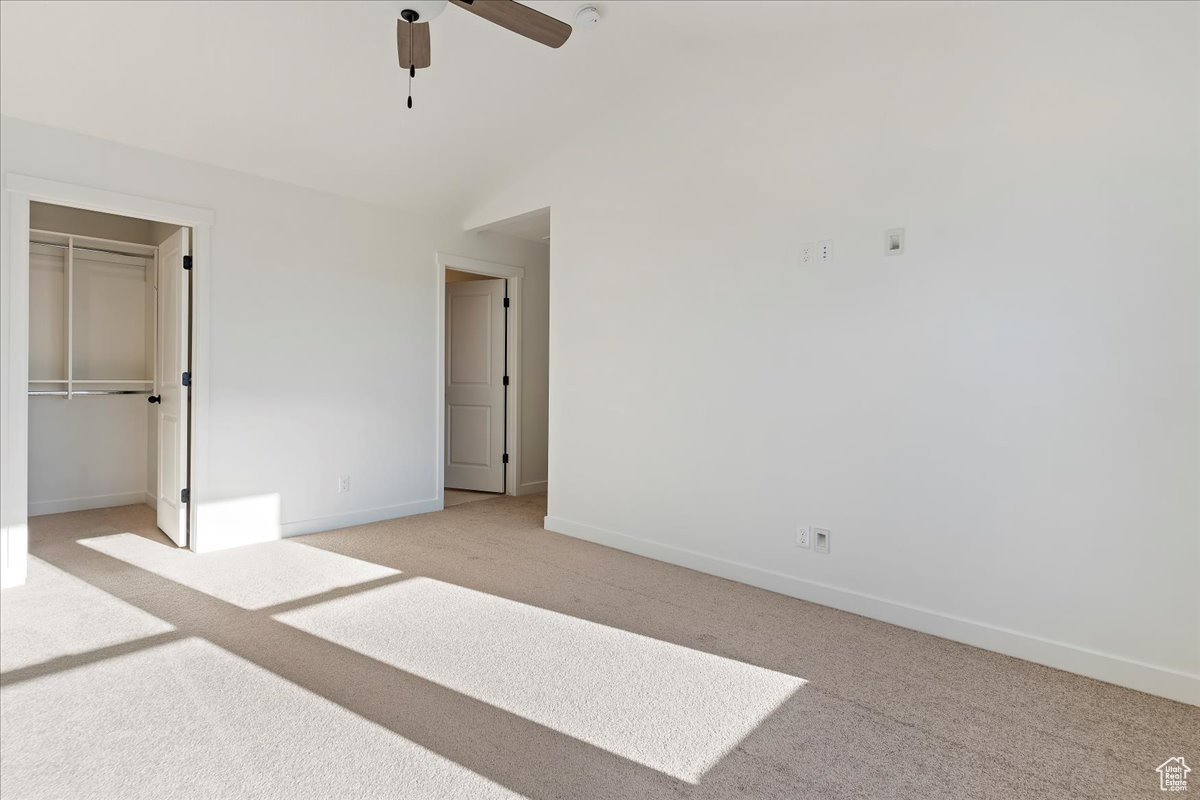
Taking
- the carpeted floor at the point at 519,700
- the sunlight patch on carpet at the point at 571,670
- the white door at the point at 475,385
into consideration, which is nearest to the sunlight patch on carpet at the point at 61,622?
the carpeted floor at the point at 519,700

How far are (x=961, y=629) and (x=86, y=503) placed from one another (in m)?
6.43

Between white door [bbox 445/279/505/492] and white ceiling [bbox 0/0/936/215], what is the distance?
5.76ft

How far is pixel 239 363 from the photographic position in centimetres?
414

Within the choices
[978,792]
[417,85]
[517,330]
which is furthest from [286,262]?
[978,792]

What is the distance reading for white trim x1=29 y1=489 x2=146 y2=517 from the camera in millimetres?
4926

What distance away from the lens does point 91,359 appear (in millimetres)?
5094

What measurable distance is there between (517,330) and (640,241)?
2.18 meters

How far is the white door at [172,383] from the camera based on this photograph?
13.3ft

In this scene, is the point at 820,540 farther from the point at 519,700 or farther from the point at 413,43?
the point at 413,43

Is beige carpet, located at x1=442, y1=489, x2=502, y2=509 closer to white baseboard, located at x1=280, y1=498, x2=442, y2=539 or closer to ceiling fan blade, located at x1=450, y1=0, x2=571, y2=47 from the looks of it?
white baseboard, located at x1=280, y1=498, x2=442, y2=539

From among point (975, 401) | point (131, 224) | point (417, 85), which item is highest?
point (417, 85)

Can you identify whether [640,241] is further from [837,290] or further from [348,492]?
[348,492]

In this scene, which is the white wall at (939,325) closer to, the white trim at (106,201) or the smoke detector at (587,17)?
the smoke detector at (587,17)

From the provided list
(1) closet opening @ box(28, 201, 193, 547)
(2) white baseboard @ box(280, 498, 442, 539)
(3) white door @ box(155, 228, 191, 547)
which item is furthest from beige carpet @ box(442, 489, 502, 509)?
(1) closet opening @ box(28, 201, 193, 547)
